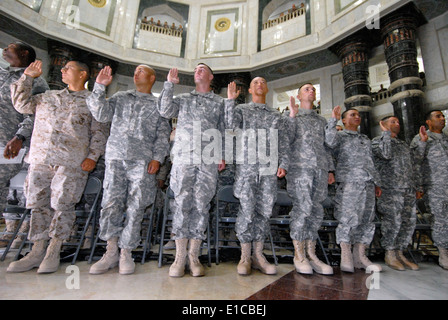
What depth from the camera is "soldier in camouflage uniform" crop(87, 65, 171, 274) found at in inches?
78.0

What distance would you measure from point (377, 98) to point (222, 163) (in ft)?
23.5

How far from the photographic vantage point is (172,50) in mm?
9750

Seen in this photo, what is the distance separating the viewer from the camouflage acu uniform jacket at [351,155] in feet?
8.17

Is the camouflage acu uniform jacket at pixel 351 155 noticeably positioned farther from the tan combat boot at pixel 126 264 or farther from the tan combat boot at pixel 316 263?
the tan combat boot at pixel 126 264

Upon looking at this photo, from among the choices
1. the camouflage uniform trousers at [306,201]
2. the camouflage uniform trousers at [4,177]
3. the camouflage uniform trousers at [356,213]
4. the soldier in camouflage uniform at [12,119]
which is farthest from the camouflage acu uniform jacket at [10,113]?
the camouflage uniform trousers at [356,213]

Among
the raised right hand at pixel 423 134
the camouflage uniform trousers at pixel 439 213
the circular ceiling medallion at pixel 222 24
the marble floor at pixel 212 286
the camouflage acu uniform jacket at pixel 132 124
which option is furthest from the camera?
the circular ceiling medallion at pixel 222 24

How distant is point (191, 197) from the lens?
2053 millimetres

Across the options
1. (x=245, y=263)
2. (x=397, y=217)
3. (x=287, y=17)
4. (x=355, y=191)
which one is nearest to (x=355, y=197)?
(x=355, y=191)

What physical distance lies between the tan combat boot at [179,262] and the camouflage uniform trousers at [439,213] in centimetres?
307

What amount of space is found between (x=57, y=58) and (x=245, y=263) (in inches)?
364

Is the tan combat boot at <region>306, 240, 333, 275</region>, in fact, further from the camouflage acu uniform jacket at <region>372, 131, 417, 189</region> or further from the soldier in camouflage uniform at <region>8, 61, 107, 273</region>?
the soldier in camouflage uniform at <region>8, 61, 107, 273</region>

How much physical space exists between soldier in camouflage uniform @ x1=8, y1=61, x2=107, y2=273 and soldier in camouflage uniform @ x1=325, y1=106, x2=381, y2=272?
2.44 m

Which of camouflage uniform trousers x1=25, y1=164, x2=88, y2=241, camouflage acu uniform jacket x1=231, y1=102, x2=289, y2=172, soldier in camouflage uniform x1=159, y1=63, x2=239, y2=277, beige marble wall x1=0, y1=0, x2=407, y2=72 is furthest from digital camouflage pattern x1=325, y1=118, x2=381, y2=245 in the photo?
beige marble wall x1=0, y1=0, x2=407, y2=72
